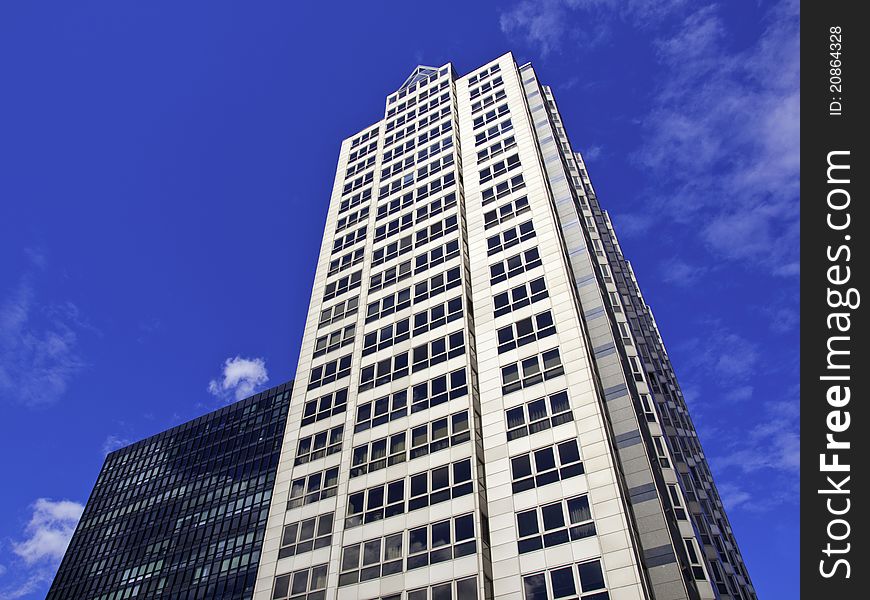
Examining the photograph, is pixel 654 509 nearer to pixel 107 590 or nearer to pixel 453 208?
pixel 453 208

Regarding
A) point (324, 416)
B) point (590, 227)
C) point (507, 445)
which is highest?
point (590, 227)

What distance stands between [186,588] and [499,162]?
60095mm

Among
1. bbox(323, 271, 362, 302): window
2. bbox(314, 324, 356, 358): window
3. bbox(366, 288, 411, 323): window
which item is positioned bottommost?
bbox(314, 324, 356, 358): window

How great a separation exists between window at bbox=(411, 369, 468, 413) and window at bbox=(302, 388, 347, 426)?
20.6ft

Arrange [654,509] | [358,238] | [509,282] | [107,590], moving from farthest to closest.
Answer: [107,590] → [358,238] → [509,282] → [654,509]

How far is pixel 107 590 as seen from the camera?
81438 millimetres

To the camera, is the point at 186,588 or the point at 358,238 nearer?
the point at 358,238

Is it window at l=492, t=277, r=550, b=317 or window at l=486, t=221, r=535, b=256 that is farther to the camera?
window at l=486, t=221, r=535, b=256

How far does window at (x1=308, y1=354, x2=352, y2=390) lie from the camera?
48.2 m

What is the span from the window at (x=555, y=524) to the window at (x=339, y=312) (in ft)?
82.7

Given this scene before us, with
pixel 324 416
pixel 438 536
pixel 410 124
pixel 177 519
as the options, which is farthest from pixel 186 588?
pixel 410 124

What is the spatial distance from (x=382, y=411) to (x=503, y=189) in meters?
22.1

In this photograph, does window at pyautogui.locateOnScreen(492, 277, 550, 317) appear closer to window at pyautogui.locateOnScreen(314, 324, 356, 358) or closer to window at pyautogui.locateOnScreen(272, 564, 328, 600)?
window at pyautogui.locateOnScreen(314, 324, 356, 358)

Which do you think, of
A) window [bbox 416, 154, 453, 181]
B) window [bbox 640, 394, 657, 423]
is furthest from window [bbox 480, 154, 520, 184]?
window [bbox 640, 394, 657, 423]
